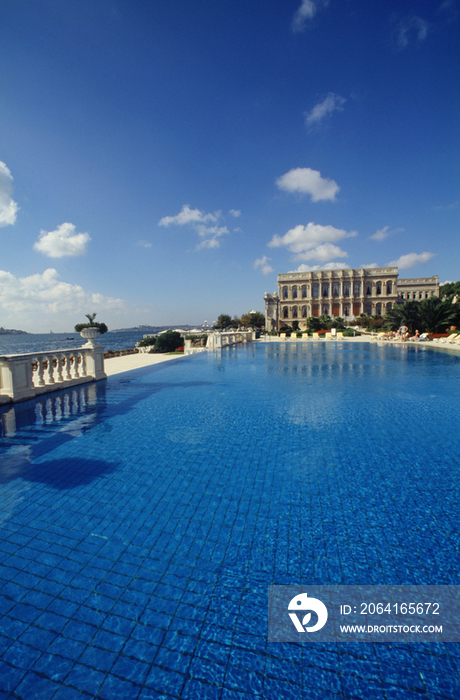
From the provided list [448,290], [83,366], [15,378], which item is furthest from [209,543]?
[448,290]

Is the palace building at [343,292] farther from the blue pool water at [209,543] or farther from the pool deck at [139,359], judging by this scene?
the blue pool water at [209,543]

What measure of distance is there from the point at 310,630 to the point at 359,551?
0.95 metres

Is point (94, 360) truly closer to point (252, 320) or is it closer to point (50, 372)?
point (50, 372)

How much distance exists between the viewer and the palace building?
65.9m

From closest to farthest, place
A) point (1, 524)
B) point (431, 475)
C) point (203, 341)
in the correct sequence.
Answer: point (1, 524) < point (431, 475) < point (203, 341)

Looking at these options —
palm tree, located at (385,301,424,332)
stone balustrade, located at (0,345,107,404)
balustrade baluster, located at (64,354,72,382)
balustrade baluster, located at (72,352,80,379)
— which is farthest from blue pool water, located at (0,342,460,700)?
palm tree, located at (385,301,424,332)

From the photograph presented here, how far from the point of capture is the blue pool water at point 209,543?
204 cm

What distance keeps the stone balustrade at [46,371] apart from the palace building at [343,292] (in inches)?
2158

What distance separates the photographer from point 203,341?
30281mm

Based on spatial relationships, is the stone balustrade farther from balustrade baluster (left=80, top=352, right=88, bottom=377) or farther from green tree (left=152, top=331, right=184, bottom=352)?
green tree (left=152, top=331, right=184, bottom=352)

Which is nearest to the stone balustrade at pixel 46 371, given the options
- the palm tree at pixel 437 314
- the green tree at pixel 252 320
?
the palm tree at pixel 437 314

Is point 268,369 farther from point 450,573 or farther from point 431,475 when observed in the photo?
point 450,573

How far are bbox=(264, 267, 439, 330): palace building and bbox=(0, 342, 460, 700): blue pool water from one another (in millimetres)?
59573

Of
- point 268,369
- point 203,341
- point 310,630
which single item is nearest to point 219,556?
point 310,630
